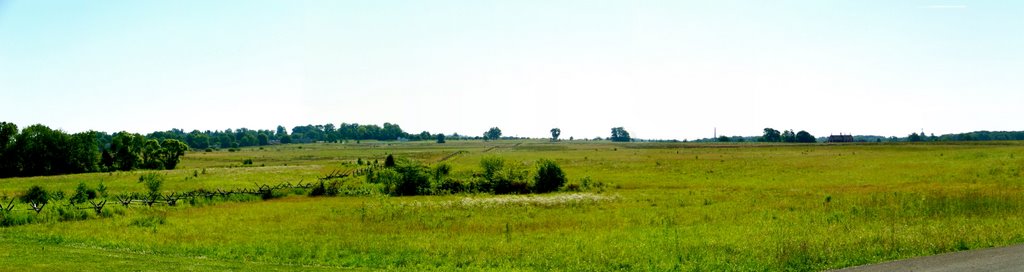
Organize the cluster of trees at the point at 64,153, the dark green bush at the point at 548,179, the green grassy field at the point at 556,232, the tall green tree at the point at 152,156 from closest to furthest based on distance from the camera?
the green grassy field at the point at 556,232 → the dark green bush at the point at 548,179 → the cluster of trees at the point at 64,153 → the tall green tree at the point at 152,156

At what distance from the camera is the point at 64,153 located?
4712 inches

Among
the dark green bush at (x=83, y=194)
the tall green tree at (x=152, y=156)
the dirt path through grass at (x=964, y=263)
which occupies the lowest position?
the dark green bush at (x=83, y=194)

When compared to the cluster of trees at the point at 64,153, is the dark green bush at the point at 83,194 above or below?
below

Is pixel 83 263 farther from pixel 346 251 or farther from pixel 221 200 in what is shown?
pixel 221 200

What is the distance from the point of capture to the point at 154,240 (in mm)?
→ 30203

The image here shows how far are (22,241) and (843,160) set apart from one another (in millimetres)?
107273

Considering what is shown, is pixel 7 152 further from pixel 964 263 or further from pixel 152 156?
pixel 964 263

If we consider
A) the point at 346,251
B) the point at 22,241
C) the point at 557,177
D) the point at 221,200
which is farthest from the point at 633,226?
the point at 221,200

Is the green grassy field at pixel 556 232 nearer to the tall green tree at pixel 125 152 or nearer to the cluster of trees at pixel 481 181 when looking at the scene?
the cluster of trees at pixel 481 181

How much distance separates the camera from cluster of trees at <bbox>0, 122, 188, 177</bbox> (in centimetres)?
11412

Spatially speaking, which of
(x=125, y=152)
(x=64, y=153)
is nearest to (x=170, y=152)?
(x=125, y=152)

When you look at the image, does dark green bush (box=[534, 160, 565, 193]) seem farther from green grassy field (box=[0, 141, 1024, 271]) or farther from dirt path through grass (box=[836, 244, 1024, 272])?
dirt path through grass (box=[836, 244, 1024, 272])

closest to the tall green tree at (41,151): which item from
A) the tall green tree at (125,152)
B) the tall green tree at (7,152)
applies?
the tall green tree at (7,152)

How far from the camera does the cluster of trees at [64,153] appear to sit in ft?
374
